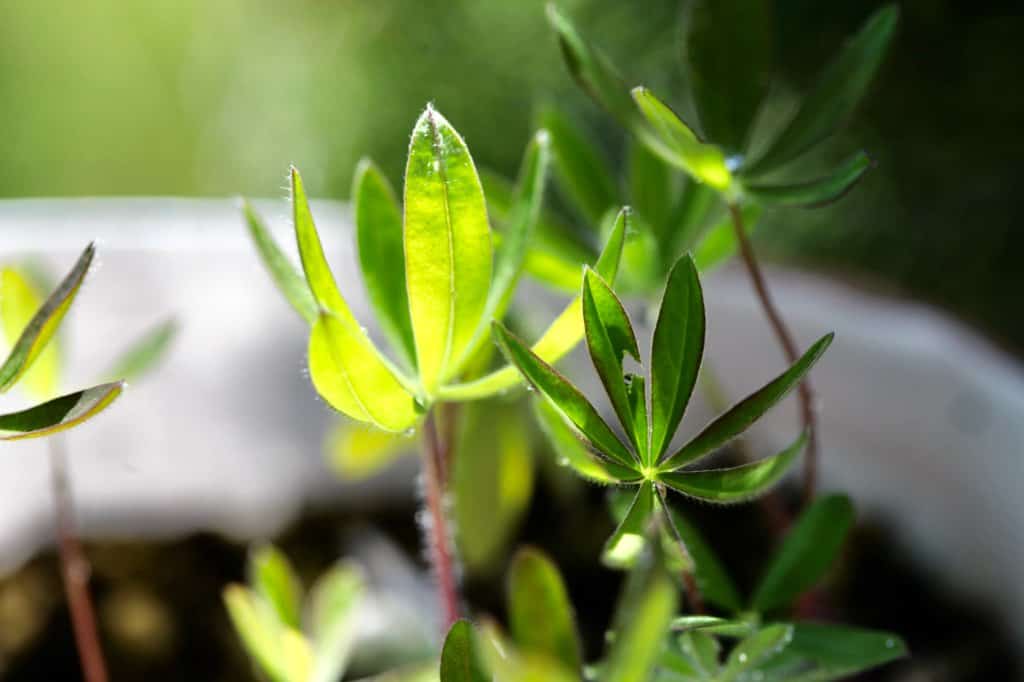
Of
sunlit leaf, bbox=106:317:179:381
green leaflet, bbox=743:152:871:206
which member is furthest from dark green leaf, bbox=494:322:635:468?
sunlit leaf, bbox=106:317:179:381

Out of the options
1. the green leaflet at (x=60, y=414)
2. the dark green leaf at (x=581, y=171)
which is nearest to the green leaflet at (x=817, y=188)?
the dark green leaf at (x=581, y=171)

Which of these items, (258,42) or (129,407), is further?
(258,42)

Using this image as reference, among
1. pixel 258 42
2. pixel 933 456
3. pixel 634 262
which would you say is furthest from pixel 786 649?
pixel 258 42

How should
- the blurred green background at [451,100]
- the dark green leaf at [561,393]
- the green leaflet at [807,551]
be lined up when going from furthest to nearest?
the blurred green background at [451,100] < the green leaflet at [807,551] < the dark green leaf at [561,393]

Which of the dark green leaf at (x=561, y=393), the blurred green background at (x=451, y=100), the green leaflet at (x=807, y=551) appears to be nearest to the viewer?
the dark green leaf at (x=561, y=393)

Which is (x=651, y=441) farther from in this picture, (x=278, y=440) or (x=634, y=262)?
(x=278, y=440)

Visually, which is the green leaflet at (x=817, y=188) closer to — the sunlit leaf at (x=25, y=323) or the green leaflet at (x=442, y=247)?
the green leaflet at (x=442, y=247)
